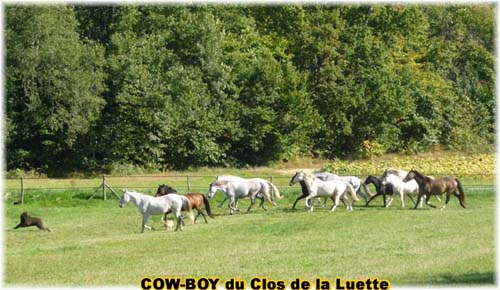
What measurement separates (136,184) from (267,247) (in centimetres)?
2166

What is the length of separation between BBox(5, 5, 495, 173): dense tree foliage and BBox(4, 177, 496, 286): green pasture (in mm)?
16512

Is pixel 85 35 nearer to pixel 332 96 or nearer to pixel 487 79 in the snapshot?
pixel 332 96

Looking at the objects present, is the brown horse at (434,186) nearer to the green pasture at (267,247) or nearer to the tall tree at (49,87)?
the green pasture at (267,247)

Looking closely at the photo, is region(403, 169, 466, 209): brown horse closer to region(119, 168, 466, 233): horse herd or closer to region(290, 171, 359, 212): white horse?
region(119, 168, 466, 233): horse herd

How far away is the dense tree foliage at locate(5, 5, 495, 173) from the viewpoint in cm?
4672

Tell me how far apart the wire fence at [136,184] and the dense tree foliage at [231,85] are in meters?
3.77

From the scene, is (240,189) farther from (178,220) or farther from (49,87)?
(49,87)

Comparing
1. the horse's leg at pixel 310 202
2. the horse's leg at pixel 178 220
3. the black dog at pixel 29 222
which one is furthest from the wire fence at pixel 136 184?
the horse's leg at pixel 178 220

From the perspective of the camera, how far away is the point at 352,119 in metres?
58.7

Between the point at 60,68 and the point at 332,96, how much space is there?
18283 mm

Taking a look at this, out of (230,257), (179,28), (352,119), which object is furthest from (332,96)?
(230,257)

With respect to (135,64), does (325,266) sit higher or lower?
lower

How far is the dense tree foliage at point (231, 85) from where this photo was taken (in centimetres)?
4672

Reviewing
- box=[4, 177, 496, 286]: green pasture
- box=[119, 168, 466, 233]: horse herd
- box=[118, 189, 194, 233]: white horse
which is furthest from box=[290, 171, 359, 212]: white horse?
box=[118, 189, 194, 233]: white horse
